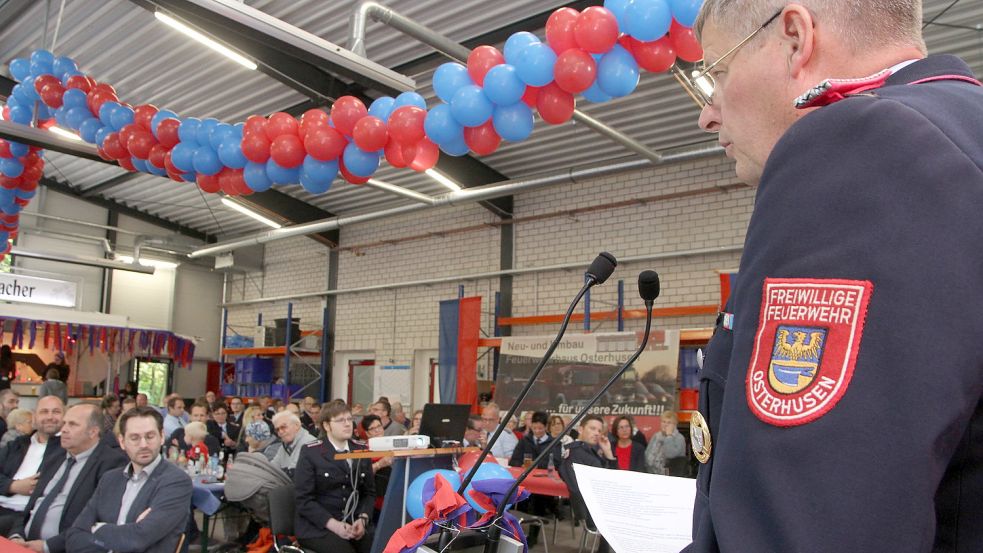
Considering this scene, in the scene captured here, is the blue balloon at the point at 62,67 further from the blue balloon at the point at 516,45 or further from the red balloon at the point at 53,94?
the blue balloon at the point at 516,45

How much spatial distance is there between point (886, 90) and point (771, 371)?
246 millimetres

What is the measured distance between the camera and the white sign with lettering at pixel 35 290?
13.6 m

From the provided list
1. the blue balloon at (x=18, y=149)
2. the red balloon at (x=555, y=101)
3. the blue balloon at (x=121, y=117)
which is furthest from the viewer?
the blue balloon at (x=18, y=149)

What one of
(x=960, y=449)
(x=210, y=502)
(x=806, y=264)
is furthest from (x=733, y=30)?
(x=210, y=502)

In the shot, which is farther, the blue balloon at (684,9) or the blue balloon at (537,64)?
the blue balloon at (537,64)

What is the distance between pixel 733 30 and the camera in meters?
0.75

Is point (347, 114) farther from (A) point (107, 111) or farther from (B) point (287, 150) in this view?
(A) point (107, 111)

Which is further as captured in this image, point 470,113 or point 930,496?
point 470,113

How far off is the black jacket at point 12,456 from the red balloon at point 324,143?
102 inches

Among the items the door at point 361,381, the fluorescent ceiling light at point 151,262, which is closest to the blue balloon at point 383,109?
the door at point 361,381

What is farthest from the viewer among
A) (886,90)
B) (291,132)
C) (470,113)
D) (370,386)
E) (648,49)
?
(370,386)

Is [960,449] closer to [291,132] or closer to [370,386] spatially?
[291,132]

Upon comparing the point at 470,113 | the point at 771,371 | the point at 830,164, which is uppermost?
the point at 470,113

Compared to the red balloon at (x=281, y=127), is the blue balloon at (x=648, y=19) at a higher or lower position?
higher
